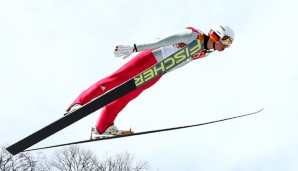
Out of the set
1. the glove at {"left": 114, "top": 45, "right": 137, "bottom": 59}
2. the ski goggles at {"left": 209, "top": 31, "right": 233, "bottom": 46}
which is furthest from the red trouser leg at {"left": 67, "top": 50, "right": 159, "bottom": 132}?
the ski goggles at {"left": 209, "top": 31, "right": 233, "bottom": 46}

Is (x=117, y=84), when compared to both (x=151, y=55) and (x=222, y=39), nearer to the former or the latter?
(x=151, y=55)

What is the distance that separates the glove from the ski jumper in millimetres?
109

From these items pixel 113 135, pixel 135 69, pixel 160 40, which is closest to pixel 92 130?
pixel 113 135

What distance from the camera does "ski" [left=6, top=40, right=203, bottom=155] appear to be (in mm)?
5781

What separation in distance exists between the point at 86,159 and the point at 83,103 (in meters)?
32.7

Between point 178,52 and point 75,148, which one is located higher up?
point 75,148

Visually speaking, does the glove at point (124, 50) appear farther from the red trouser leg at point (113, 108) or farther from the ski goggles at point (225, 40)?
the ski goggles at point (225, 40)

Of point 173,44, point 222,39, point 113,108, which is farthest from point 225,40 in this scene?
point 113,108

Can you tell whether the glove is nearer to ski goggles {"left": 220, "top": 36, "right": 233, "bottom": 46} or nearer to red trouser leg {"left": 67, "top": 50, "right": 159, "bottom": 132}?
red trouser leg {"left": 67, "top": 50, "right": 159, "bottom": 132}

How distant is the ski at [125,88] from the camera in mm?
5781

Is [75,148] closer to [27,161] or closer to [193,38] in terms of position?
[27,161]

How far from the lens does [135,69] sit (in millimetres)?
6121

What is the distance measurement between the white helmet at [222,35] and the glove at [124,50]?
4.25 feet

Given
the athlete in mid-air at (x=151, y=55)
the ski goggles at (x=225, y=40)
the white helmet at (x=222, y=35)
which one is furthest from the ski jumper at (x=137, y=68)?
the ski goggles at (x=225, y=40)
